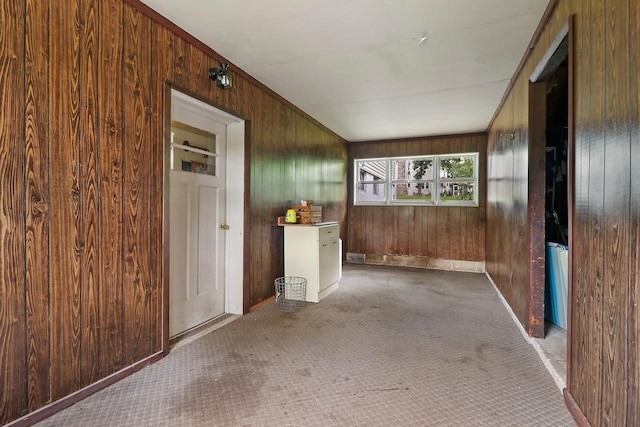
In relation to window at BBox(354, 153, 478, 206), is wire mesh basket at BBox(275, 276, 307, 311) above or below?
below

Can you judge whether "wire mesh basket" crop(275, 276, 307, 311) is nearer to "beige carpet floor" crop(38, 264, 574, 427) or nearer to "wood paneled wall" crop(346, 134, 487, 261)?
"beige carpet floor" crop(38, 264, 574, 427)

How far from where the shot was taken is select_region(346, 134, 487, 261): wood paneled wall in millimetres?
5336

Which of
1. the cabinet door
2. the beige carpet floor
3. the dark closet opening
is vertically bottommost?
the beige carpet floor

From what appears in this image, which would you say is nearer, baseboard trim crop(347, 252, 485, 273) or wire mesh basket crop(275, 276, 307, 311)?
wire mesh basket crop(275, 276, 307, 311)

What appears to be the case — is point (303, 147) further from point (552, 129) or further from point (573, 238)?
point (573, 238)

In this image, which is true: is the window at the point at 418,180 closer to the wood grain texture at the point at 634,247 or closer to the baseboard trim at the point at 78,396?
the wood grain texture at the point at 634,247

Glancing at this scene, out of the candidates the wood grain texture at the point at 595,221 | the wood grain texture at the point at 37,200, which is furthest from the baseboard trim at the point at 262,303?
the wood grain texture at the point at 595,221

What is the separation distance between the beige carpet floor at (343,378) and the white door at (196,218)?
34 centimetres

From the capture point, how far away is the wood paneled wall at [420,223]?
210 inches

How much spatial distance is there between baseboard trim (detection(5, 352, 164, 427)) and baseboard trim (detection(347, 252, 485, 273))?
4.40 metres

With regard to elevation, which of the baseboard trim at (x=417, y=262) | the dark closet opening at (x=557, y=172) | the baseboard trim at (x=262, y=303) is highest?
the dark closet opening at (x=557, y=172)

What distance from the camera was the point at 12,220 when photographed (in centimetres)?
144

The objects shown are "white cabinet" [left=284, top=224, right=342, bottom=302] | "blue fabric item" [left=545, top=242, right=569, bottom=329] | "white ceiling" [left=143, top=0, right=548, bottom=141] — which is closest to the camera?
"white ceiling" [left=143, top=0, right=548, bottom=141]

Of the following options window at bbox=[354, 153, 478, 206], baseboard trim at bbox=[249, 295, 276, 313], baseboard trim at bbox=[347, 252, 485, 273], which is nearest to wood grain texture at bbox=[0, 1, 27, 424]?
baseboard trim at bbox=[249, 295, 276, 313]
